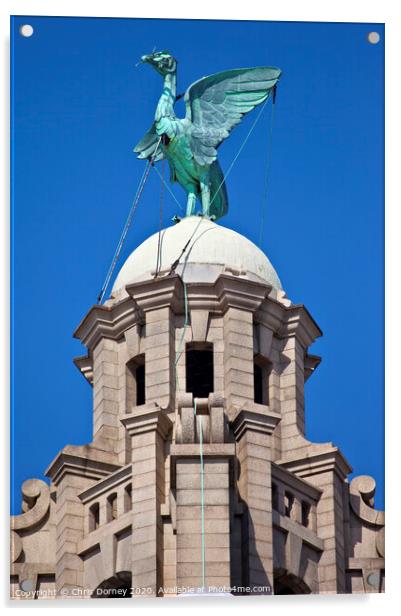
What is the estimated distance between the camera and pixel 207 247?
7388 centimetres

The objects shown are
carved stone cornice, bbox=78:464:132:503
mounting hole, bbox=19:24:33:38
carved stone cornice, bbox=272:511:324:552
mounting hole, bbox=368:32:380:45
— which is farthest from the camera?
carved stone cornice, bbox=78:464:132:503

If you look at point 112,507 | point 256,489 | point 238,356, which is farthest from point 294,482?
point 112,507

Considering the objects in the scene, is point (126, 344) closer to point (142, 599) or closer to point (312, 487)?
point (312, 487)

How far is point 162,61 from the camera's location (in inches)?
2768

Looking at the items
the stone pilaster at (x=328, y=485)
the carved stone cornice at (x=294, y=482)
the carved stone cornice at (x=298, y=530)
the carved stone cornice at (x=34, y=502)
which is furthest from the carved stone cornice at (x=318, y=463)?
the carved stone cornice at (x=34, y=502)

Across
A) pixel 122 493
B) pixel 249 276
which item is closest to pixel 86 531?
pixel 122 493

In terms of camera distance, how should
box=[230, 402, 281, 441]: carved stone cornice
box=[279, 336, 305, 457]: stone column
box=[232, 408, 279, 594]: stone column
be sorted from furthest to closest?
box=[279, 336, 305, 457]: stone column → box=[230, 402, 281, 441]: carved stone cornice → box=[232, 408, 279, 594]: stone column

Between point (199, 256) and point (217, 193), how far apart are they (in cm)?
133

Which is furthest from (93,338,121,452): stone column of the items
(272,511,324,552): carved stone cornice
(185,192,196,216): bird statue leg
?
(272,511,324,552): carved stone cornice

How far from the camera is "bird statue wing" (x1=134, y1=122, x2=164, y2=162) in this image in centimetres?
7125

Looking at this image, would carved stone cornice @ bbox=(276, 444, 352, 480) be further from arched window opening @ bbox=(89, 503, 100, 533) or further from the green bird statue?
the green bird statue

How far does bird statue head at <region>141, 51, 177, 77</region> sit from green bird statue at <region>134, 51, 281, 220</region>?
26mm

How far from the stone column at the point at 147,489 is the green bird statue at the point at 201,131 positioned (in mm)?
4845

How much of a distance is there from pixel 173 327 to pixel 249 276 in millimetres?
1971
